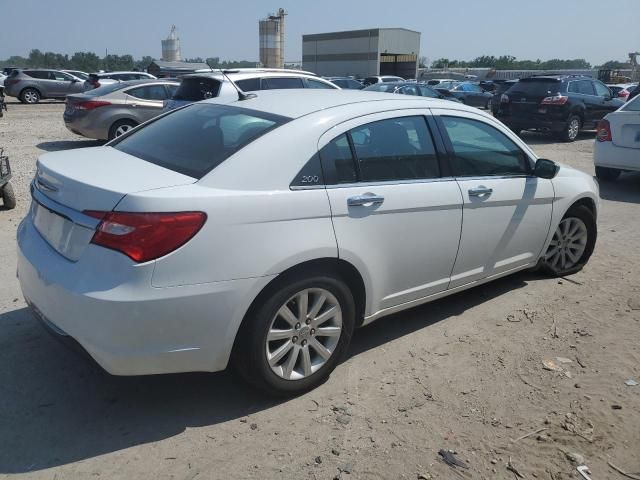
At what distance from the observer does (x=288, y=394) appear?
3.25 meters

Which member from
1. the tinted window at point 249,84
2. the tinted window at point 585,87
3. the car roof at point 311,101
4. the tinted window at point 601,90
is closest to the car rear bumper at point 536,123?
the tinted window at point 585,87

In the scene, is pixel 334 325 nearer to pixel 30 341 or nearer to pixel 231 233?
pixel 231 233

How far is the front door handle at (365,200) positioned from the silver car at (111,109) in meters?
10.2

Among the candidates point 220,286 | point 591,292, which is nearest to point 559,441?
point 220,286

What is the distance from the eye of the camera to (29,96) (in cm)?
2592

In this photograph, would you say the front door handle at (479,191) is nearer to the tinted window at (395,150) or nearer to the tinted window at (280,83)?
the tinted window at (395,150)

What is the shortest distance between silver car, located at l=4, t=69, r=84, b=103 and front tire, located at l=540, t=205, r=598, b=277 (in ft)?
83.6

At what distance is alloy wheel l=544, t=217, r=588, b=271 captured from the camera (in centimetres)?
509

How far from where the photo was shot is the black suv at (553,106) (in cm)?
1476

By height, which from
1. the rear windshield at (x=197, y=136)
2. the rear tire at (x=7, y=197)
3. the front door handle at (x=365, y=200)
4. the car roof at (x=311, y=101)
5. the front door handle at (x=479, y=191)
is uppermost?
the car roof at (x=311, y=101)

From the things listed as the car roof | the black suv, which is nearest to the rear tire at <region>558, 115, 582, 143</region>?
the black suv

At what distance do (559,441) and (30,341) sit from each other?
331 centimetres

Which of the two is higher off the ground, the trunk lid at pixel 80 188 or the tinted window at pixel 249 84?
the tinted window at pixel 249 84

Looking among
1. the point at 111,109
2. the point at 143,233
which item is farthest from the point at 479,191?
the point at 111,109
